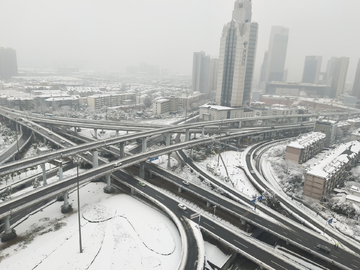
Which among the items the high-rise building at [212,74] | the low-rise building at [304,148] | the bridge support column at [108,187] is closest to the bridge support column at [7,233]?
the bridge support column at [108,187]

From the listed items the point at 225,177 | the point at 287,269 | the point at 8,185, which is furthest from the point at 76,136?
the point at 287,269

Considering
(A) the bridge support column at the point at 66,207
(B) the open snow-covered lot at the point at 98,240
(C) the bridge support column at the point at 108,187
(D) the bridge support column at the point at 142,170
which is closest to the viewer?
(B) the open snow-covered lot at the point at 98,240

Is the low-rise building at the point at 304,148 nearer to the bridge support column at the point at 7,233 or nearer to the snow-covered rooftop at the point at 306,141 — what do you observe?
the snow-covered rooftop at the point at 306,141

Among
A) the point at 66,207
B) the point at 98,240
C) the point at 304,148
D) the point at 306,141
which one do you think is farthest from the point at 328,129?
the point at 66,207

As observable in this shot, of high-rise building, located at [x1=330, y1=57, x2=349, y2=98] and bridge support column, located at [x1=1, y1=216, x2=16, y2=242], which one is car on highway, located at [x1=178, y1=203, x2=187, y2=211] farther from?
high-rise building, located at [x1=330, y1=57, x2=349, y2=98]

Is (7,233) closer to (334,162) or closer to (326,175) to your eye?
(326,175)
